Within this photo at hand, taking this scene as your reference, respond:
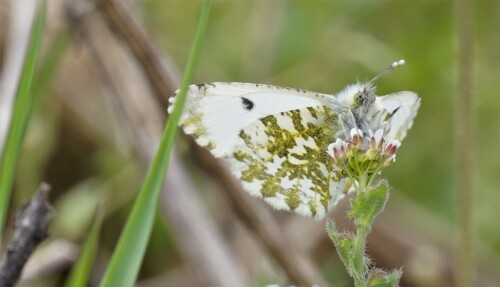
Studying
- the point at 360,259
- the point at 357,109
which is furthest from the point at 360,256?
the point at 357,109

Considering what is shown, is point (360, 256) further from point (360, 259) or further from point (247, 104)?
point (247, 104)

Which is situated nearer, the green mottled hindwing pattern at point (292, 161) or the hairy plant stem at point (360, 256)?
the hairy plant stem at point (360, 256)

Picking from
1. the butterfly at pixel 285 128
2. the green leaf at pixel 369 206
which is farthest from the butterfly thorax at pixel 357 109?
the green leaf at pixel 369 206

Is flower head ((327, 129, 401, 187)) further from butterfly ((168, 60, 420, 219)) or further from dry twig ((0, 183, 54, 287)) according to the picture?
dry twig ((0, 183, 54, 287))

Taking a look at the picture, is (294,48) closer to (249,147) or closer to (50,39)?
(50,39)

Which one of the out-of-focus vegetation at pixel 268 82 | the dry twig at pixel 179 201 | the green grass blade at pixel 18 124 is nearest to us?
the green grass blade at pixel 18 124

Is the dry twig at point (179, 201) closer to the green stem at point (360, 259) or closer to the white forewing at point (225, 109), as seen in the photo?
the white forewing at point (225, 109)
